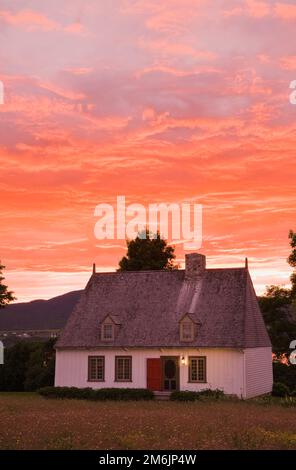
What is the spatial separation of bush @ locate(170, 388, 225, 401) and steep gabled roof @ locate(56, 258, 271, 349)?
3285mm

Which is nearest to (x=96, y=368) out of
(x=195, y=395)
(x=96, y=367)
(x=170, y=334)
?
(x=96, y=367)

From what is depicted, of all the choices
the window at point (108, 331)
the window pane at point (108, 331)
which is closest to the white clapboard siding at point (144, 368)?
the window at point (108, 331)

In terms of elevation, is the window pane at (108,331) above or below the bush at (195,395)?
above

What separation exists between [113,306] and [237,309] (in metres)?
9.72

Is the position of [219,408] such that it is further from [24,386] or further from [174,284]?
[24,386]

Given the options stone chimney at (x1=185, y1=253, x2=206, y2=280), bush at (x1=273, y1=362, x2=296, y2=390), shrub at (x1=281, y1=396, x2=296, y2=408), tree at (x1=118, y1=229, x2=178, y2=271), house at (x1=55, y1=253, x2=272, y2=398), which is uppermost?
tree at (x1=118, y1=229, x2=178, y2=271)

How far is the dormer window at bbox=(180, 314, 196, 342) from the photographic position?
48.8 metres

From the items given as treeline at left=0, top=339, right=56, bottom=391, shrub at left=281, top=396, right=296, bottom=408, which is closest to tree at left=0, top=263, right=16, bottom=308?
treeline at left=0, top=339, right=56, bottom=391

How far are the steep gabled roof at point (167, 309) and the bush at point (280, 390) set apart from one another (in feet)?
11.1

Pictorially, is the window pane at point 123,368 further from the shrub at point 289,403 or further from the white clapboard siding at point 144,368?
the shrub at point 289,403

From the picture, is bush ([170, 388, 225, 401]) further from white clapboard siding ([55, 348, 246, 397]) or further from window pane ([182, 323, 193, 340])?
window pane ([182, 323, 193, 340])

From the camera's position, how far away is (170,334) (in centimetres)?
4981

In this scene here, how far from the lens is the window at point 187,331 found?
160 ft
